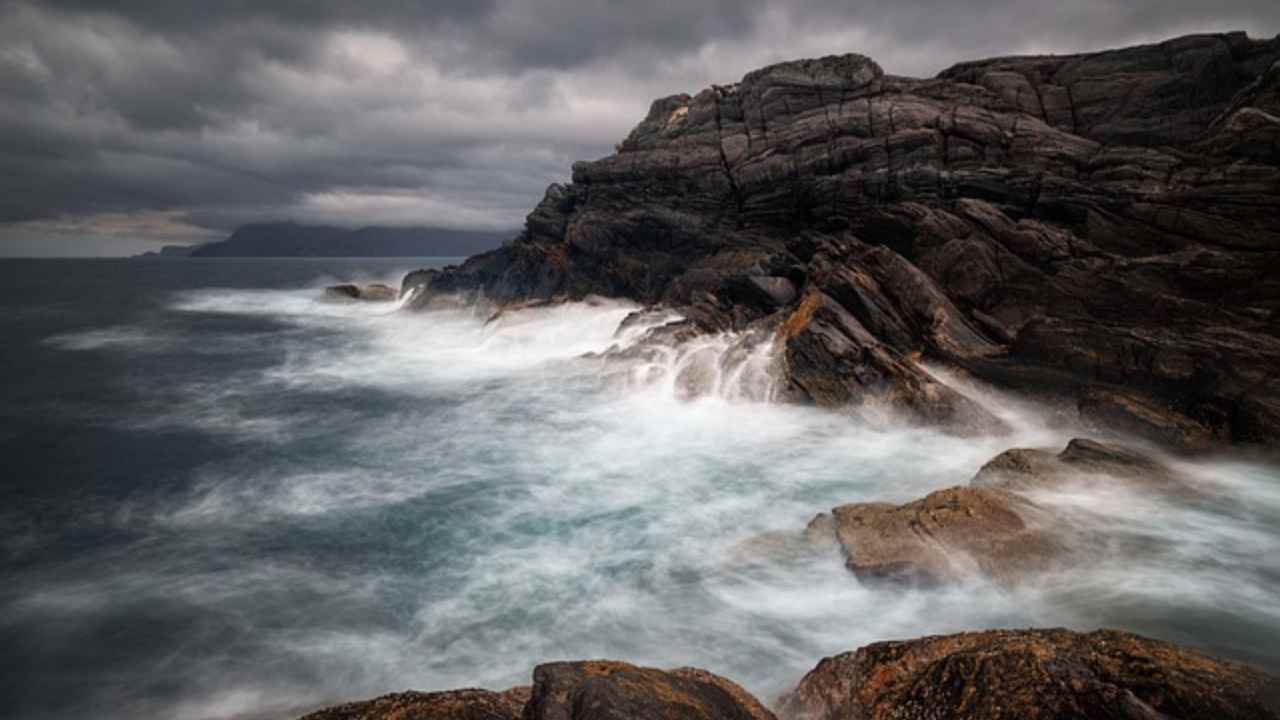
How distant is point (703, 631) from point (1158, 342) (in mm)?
16561

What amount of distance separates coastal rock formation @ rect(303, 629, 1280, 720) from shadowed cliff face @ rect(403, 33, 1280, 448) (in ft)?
45.9

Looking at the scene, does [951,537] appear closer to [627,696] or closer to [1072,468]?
[1072,468]

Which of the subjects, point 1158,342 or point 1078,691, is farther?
point 1158,342

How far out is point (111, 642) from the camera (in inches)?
422

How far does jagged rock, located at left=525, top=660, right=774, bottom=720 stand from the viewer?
542cm

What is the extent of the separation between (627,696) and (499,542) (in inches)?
371

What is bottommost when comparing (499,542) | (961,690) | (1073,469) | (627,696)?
(499,542)

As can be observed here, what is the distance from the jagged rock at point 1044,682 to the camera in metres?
5.30

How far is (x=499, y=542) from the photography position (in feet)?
47.2

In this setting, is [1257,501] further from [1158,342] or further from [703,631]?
[703,631]

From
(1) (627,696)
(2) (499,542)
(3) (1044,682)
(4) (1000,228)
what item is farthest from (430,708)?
(4) (1000,228)

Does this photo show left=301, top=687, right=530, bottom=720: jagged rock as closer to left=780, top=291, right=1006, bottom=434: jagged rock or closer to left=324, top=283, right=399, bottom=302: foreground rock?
left=780, top=291, right=1006, bottom=434: jagged rock

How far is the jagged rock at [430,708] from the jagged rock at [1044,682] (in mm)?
3505

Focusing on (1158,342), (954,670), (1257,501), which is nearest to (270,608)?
(954,670)
